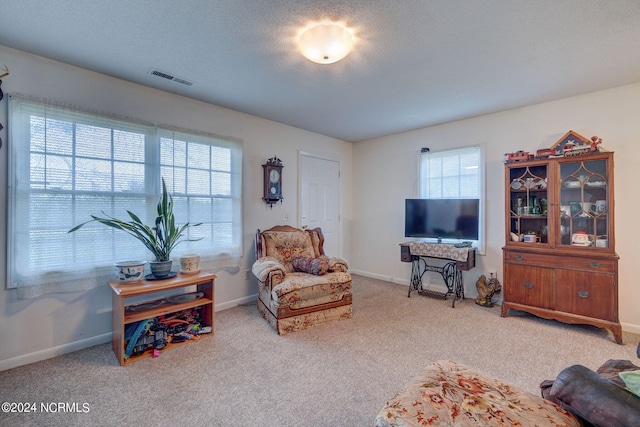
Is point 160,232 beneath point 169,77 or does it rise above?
beneath

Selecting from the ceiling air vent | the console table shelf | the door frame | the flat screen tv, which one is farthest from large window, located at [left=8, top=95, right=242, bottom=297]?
the flat screen tv

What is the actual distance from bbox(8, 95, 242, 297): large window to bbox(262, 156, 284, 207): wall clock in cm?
76

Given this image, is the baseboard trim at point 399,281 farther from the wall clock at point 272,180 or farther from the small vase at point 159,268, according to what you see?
the small vase at point 159,268

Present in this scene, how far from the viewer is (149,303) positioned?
2.60 metres

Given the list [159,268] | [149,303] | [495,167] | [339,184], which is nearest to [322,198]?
[339,184]

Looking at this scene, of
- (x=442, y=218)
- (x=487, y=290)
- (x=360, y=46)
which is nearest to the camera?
(x=360, y=46)

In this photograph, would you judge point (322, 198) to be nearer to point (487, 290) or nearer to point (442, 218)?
point (442, 218)

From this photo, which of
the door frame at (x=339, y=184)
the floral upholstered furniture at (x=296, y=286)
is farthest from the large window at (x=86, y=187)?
the door frame at (x=339, y=184)

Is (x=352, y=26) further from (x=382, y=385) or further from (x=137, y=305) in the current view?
(x=137, y=305)

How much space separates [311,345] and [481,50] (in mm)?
2812

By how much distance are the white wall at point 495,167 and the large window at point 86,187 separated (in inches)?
109

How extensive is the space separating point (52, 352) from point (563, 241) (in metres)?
4.85

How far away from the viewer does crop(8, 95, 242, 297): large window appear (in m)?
2.18

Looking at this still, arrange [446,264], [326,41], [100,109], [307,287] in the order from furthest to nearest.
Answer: [446,264] → [307,287] → [100,109] → [326,41]
